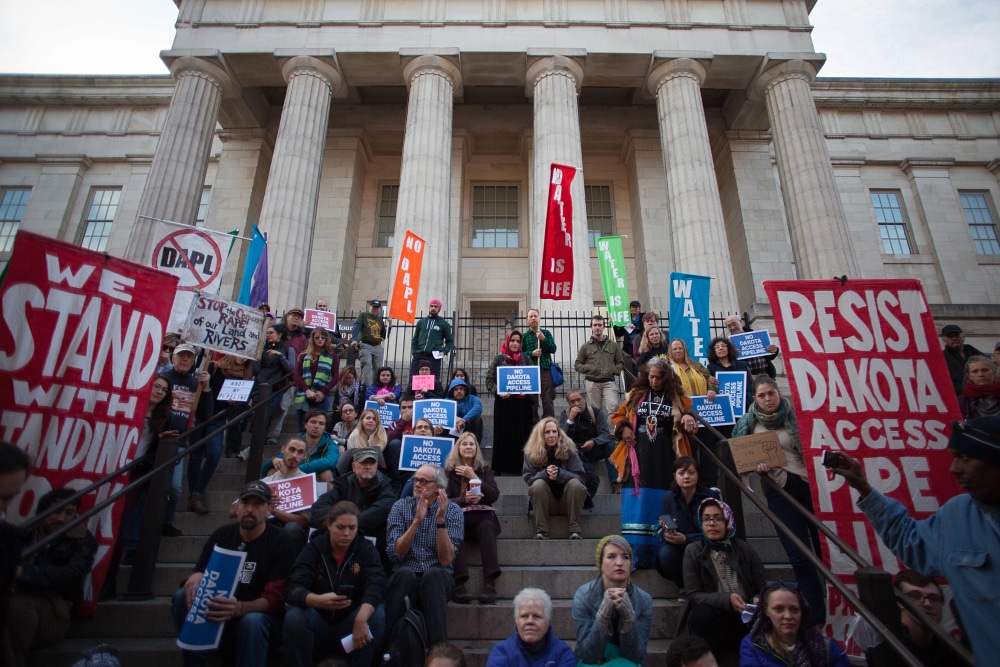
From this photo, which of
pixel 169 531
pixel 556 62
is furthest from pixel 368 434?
pixel 556 62

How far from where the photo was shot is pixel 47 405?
16.2 ft

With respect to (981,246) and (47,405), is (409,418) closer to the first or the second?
(47,405)

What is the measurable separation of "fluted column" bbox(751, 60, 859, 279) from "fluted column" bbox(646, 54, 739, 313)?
202cm

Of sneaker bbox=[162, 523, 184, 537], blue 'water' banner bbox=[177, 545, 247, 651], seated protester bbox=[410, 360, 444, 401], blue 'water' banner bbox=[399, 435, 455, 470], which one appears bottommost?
blue 'water' banner bbox=[177, 545, 247, 651]

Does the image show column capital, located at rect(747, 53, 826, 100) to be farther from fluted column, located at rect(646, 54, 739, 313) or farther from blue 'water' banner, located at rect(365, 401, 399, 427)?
blue 'water' banner, located at rect(365, 401, 399, 427)

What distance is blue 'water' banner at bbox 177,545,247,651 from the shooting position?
388cm

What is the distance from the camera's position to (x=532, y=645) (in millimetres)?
3850

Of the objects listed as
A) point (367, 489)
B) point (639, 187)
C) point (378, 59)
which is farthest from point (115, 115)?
point (367, 489)

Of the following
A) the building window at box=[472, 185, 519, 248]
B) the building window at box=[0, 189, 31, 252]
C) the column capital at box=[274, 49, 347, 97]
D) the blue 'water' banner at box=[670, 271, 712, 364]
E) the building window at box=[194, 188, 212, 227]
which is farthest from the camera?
the building window at box=[0, 189, 31, 252]

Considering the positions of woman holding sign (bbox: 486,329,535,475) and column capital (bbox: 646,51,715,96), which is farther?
column capital (bbox: 646,51,715,96)

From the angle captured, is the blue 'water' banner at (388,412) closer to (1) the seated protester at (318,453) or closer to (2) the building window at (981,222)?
(1) the seated protester at (318,453)

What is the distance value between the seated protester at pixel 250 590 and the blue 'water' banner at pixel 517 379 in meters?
4.22

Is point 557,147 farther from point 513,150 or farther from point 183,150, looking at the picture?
point 183,150

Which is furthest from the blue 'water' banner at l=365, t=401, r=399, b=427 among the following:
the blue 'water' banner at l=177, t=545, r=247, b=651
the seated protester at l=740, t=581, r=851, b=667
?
the seated protester at l=740, t=581, r=851, b=667
